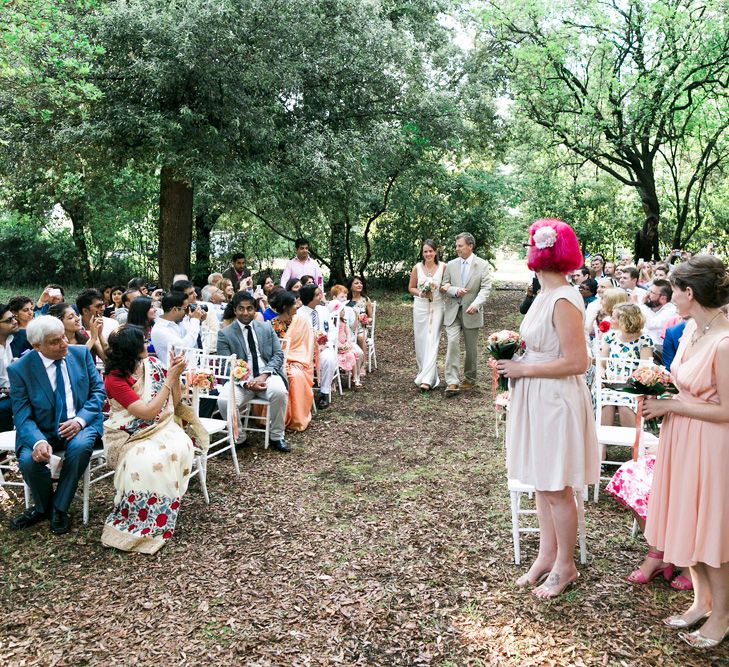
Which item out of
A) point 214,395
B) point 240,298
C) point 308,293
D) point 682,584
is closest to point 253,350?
point 240,298

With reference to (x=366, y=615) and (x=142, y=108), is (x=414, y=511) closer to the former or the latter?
(x=366, y=615)

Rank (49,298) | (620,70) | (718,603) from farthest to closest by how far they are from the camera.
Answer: (620,70) → (49,298) → (718,603)

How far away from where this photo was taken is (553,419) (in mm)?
3291

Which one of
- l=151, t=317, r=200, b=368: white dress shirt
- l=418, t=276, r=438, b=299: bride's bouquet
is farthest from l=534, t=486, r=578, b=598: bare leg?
l=418, t=276, r=438, b=299: bride's bouquet

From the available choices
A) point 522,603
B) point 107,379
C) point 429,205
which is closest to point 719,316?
point 522,603

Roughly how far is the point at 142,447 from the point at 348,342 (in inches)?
192

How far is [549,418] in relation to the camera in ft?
10.8

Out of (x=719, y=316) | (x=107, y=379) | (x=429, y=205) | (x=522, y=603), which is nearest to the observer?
(x=719, y=316)

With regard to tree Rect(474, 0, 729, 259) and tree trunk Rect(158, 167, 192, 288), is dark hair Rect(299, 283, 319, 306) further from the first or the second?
tree Rect(474, 0, 729, 259)

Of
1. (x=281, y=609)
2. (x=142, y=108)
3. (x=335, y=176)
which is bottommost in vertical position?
(x=281, y=609)

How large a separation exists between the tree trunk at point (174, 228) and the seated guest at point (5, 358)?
5.95 m

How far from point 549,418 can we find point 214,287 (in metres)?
6.22

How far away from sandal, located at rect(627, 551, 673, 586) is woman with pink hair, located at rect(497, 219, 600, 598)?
63 centimetres

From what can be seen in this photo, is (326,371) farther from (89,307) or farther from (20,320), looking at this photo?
(20,320)
